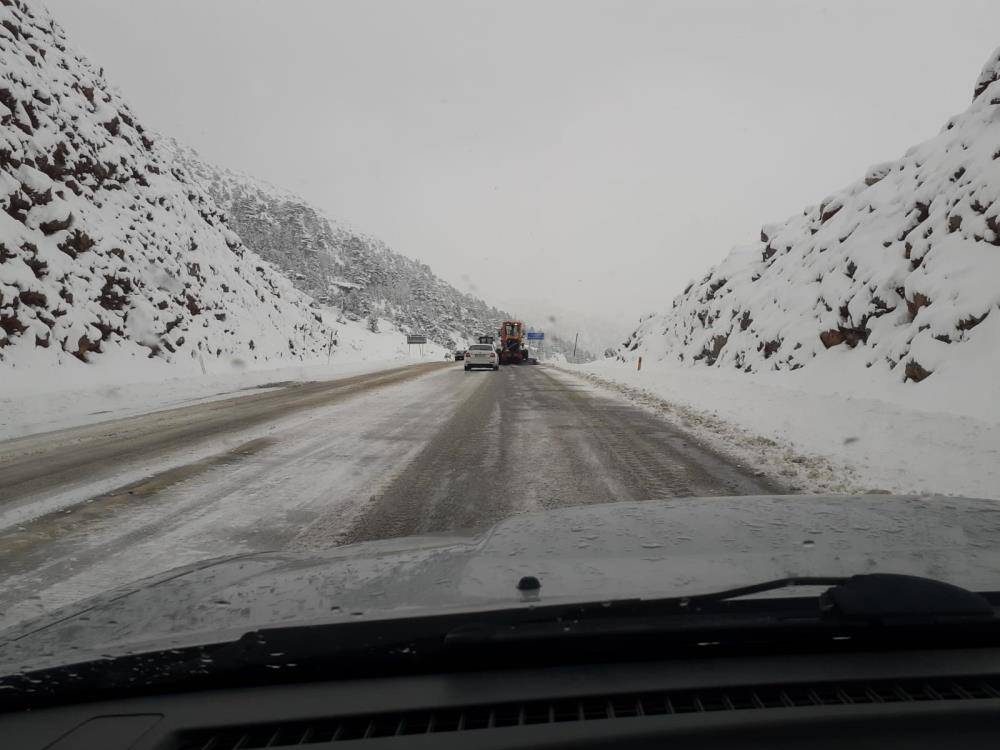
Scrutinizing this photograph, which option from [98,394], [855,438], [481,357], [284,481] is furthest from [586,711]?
[481,357]

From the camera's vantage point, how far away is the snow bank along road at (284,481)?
3612mm

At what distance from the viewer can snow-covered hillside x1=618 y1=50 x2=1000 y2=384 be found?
12039 millimetres

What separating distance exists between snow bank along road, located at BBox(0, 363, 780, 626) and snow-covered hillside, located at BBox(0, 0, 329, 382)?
11.2m

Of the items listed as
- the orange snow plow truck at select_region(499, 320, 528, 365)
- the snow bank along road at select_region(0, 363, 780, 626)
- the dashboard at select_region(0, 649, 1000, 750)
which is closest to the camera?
the dashboard at select_region(0, 649, 1000, 750)

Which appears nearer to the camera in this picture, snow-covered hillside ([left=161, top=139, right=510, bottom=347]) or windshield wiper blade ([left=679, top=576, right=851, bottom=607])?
windshield wiper blade ([left=679, top=576, right=851, bottom=607])

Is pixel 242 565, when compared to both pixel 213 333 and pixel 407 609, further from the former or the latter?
pixel 213 333

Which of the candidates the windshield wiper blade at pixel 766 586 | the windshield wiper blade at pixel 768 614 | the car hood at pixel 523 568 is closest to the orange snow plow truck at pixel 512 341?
the car hood at pixel 523 568

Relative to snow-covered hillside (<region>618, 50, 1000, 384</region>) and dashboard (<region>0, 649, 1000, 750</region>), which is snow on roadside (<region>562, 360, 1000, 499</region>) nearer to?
snow-covered hillside (<region>618, 50, 1000, 384</region>)

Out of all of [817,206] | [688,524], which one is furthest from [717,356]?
[688,524]

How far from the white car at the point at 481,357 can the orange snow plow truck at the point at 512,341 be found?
50.2 feet

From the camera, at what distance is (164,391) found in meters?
14.6

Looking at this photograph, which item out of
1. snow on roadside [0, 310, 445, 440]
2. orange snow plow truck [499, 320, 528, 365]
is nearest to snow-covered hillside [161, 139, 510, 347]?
orange snow plow truck [499, 320, 528, 365]

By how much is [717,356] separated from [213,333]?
23048mm

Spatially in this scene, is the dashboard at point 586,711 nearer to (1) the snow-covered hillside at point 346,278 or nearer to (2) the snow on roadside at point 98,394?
(2) the snow on roadside at point 98,394
